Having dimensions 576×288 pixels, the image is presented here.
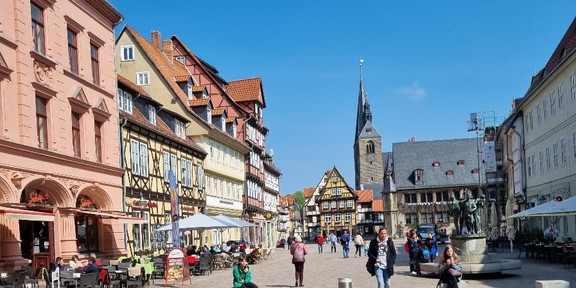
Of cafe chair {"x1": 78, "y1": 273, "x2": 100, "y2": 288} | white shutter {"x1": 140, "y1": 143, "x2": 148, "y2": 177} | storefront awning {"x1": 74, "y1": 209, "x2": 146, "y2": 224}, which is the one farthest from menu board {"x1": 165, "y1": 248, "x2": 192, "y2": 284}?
white shutter {"x1": 140, "y1": 143, "x2": 148, "y2": 177}

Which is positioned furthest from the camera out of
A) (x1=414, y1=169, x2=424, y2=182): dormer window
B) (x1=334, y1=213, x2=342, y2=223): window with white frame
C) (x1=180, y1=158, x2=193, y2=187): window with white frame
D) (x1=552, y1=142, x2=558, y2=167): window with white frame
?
(x1=334, y1=213, x2=342, y2=223): window with white frame

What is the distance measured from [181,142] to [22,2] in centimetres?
1788

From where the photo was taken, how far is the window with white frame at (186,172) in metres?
38.9

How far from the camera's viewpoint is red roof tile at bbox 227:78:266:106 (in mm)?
60562

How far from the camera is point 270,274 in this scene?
27.2 meters

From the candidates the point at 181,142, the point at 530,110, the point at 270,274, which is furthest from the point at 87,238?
the point at 530,110

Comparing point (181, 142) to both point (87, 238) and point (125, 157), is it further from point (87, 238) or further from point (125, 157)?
point (87, 238)

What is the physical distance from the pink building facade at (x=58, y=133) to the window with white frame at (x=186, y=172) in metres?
11.1

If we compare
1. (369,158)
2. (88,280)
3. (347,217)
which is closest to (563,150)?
(88,280)

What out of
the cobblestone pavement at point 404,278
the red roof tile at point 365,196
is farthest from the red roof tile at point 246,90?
the red roof tile at point 365,196

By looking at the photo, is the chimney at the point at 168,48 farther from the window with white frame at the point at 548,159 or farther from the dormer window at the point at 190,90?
the window with white frame at the point at 548,159

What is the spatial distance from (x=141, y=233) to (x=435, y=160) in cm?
7607

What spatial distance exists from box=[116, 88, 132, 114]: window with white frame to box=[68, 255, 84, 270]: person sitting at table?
32.1 feet

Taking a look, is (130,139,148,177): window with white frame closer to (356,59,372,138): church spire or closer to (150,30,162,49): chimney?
(150,30,162,49): chimney
